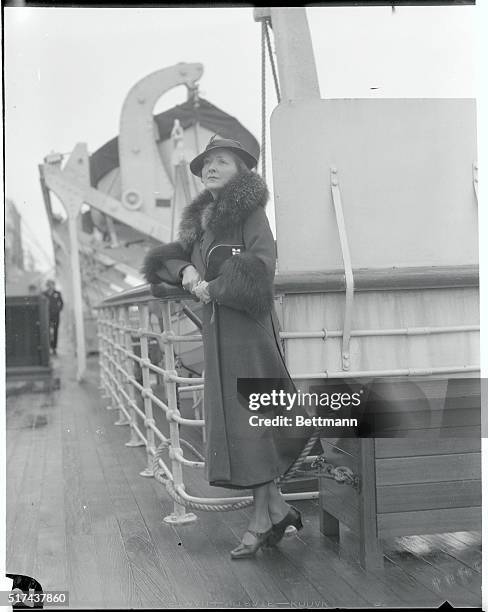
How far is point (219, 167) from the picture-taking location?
6.84ft

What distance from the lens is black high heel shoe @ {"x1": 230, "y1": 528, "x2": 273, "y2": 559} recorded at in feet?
6.75

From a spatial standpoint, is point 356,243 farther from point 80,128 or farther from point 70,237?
point 70,237

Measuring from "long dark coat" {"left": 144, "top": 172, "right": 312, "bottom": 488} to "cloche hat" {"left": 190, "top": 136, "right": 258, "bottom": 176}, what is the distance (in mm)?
91

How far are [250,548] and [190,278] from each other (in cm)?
77

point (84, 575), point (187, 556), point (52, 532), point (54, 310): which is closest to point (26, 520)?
point (52, 532)

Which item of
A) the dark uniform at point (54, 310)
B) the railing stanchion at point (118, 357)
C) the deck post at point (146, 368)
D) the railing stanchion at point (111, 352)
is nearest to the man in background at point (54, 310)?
the dark uniform at point (54, 310)

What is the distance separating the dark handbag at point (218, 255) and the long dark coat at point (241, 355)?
12 millimetres

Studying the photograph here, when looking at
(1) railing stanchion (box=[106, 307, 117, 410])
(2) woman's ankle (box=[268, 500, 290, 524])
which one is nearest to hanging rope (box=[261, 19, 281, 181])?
(2) woman's ankle (box=[268, 500, 290, 524])

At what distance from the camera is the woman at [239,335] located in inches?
78.5

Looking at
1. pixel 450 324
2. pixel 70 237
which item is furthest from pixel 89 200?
pixel 450 324

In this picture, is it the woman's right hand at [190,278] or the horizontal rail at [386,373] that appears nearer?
the woman's right hand at [190,278]

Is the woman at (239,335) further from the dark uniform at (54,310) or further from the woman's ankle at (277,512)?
the dark uniform at (54,310)

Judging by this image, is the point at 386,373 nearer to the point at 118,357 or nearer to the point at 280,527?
the point at 280,527

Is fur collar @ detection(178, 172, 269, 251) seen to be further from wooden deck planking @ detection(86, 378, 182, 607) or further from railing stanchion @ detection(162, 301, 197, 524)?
wooden deck planking @ detection(86, 378, 182, 607)
